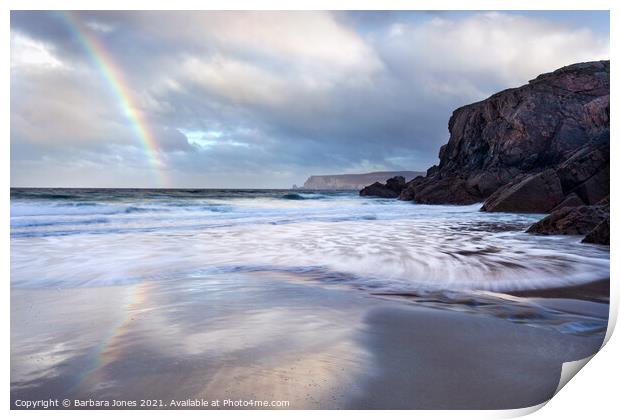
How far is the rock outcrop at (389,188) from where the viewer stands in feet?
114

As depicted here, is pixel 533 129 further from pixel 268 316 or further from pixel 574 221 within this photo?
pixel 268 316

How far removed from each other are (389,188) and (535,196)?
76.2 feet

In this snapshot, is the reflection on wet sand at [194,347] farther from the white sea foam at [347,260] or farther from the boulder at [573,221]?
the boulder at [573,221]

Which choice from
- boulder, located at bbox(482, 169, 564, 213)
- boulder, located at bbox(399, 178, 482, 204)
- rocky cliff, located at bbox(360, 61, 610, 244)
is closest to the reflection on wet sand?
boulder, located at bbox(482, 169, 564, 213)

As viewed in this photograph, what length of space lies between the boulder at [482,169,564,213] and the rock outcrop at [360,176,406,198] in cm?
2175

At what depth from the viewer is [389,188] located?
1393 inches

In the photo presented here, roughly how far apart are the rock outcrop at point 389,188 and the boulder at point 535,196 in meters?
21.8

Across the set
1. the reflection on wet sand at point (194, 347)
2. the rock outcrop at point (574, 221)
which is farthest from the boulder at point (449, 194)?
the reflection on wet sand at point (194, 347)

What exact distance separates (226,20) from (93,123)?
8.34m

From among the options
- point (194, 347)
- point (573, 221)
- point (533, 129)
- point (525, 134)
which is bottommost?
point (194, 347)

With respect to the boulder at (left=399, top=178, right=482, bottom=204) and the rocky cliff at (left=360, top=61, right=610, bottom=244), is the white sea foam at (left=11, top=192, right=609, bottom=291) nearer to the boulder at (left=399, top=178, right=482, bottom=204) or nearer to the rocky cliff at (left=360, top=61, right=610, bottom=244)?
the rocky cliff at (left=360, top=61, right=610, bottom=244)

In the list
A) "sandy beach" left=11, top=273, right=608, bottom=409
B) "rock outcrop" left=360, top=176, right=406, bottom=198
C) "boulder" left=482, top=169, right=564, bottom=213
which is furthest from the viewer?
"rock outcrop" left=360, top=176, right=406, bottom=198

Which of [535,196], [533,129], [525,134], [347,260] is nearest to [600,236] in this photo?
[347,260]

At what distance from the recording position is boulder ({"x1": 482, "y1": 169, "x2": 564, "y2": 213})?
39.1 feet
